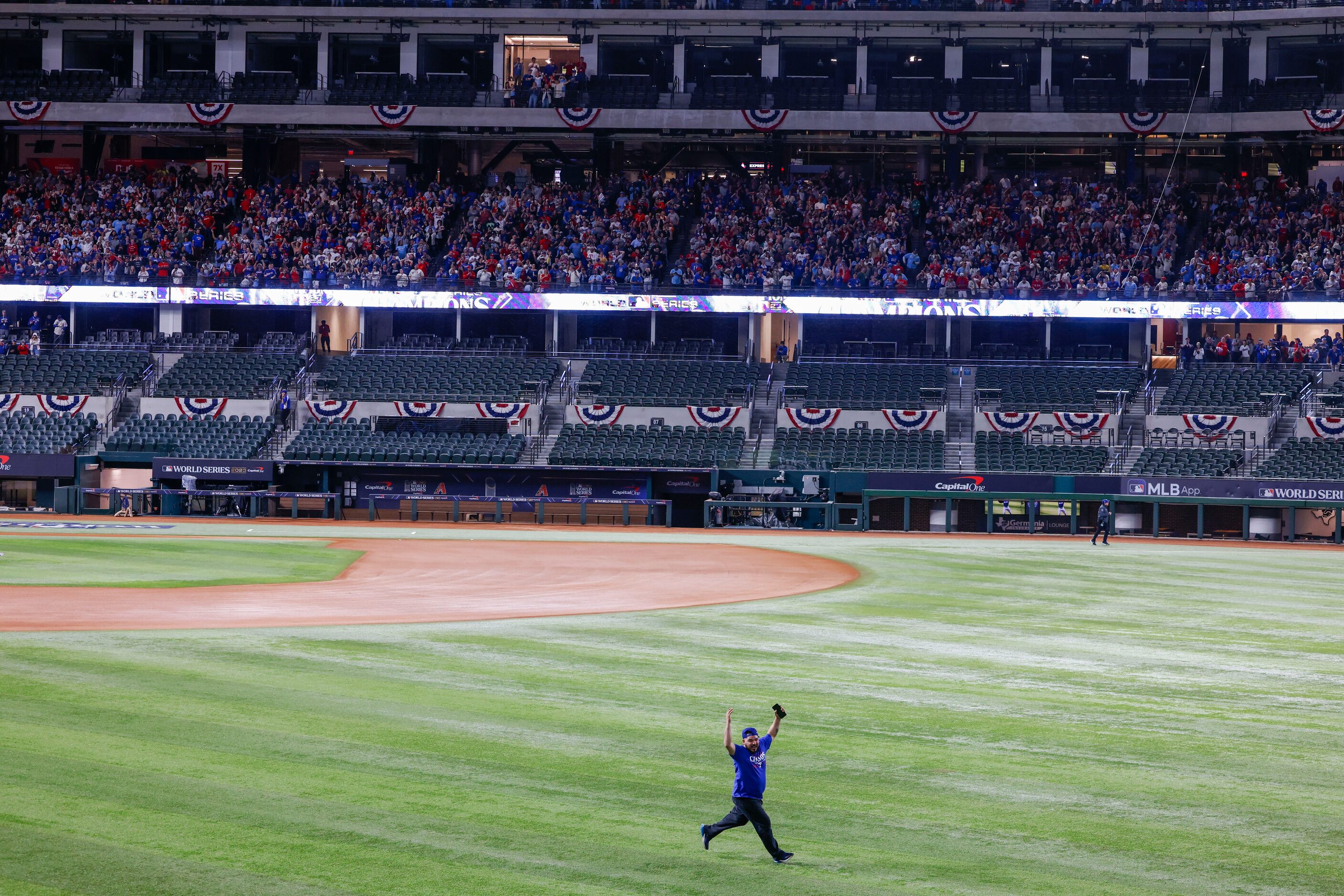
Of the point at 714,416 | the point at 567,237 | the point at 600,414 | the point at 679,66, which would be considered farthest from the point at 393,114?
the point at 714,416

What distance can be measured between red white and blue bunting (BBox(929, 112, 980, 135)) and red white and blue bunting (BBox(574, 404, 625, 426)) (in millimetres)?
18784

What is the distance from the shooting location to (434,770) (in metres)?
12.8

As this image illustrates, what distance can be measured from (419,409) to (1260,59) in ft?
123

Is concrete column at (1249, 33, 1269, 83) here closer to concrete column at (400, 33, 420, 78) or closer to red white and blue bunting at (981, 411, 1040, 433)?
red white and blue bunting at (981, 411, 1040, 433)

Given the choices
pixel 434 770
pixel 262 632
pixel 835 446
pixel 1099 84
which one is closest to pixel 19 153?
pixel 835 446

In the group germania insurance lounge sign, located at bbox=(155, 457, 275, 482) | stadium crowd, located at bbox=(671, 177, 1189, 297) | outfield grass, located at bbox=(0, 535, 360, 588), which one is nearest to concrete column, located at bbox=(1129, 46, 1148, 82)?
stadium crowd, located at bbox=(671, 177, 1189, 297)

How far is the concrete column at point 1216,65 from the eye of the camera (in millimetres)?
57969

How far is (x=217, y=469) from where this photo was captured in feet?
157

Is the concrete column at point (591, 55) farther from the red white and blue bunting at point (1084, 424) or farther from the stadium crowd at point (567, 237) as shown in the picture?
the red white and blue bunting at point (1084, 424)

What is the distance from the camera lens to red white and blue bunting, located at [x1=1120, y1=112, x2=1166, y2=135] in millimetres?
56562

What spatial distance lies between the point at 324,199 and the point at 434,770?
5083 cm

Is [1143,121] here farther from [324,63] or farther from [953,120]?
[324,63]

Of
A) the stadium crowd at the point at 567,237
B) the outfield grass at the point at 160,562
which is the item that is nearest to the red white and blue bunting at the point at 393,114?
the stadium crowd at the point at 567,237

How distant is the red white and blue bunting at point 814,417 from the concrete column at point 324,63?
26741mm
